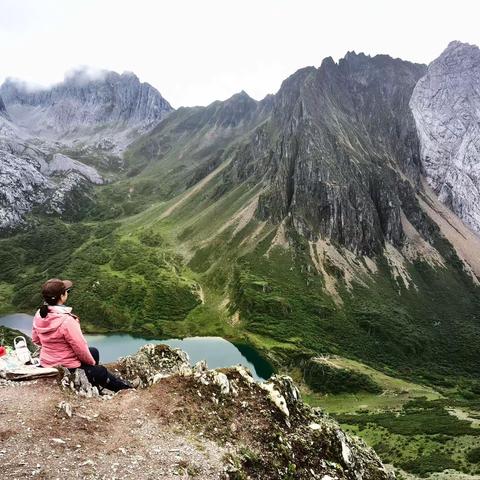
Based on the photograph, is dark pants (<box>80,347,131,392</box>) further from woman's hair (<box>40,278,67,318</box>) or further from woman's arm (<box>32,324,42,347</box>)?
woman's hair (<box>40,278,67,318</box>)

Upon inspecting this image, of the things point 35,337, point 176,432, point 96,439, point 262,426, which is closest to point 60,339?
point 35,337

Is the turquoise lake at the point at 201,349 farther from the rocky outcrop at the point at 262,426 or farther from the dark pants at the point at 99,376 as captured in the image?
the dark pants at the point at 99,376

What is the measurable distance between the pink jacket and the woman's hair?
0.21 metres

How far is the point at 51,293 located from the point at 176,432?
792cm

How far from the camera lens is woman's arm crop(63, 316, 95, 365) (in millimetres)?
18750

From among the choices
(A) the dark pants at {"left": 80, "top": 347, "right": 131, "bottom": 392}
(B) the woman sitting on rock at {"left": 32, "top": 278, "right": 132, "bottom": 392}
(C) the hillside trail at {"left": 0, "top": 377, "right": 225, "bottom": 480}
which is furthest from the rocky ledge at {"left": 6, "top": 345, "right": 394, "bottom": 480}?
(B) the woman sitting on rock at {"left": 32, "top": 278, "right": 132, "bottom": 392}

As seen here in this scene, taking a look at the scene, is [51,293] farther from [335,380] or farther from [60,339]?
[335,380]

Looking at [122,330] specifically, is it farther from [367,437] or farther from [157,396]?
[157,396]

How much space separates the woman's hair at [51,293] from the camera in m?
18.6

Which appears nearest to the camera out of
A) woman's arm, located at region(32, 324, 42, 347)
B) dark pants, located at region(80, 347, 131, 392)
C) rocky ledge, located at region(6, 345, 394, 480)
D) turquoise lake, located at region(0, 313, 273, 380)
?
rocky ledge, located at region(6, 345, 394, 480)

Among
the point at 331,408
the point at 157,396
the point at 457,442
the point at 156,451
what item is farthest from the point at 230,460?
the point at 331,408

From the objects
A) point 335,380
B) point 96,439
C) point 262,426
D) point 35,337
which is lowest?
point 335,380

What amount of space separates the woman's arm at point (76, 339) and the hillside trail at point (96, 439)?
182cm

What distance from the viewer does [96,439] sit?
723 inches
